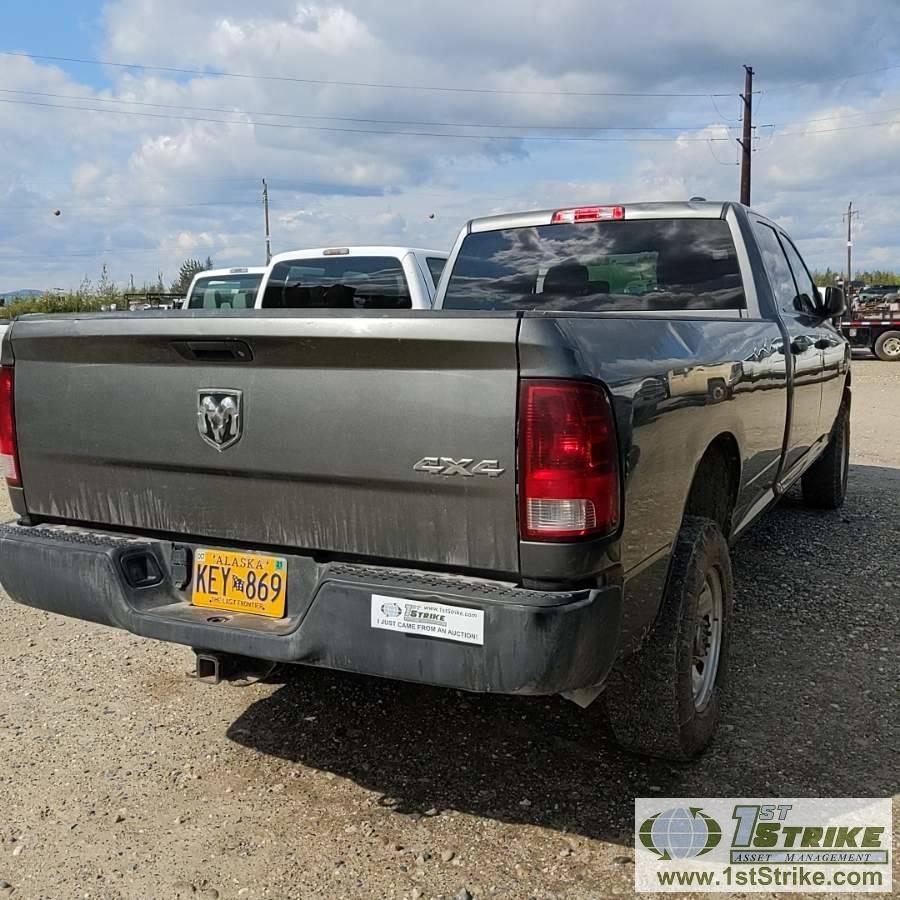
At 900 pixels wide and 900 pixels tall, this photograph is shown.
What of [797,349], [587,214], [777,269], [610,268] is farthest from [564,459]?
[777,269]

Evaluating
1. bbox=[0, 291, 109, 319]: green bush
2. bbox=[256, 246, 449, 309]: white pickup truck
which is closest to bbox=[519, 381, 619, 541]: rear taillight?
bbox=[256, 246, 449, 309]: white pickup truck

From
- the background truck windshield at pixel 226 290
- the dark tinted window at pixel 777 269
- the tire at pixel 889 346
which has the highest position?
the dark tinted window at pixel 777 269

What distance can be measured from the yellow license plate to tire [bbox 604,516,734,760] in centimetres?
109

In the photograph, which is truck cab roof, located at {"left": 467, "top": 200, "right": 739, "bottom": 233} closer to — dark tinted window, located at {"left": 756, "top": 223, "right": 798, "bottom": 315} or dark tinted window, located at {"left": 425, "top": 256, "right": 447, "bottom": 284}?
dark tinted window, located at {"left": 756, "top": 223, "right": 798, "bottom": 315}

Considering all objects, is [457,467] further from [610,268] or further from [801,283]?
[801,283]

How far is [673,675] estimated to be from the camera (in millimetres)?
2922

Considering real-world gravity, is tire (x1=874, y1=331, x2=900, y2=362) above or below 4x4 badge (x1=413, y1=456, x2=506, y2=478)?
below

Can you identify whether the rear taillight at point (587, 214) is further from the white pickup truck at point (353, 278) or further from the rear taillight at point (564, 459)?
the white pickup truck at point (353, 278)

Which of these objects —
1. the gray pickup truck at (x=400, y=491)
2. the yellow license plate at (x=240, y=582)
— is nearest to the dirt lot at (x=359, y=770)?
the gray pickup truck at (x=400, y=491)

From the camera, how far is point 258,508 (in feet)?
9.05

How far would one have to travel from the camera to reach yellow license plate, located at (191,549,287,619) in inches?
107

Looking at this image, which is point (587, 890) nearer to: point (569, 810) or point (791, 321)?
point (569, 810)

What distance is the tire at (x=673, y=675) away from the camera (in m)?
2.92

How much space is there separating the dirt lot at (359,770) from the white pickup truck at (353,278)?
465 cm
